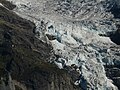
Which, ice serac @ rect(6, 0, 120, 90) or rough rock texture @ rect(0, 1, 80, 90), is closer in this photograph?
rough rock texture @ rect(0, 1, 80, 90)

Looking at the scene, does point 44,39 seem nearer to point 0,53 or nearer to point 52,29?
point 52,29

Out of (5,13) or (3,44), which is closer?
(3,44)

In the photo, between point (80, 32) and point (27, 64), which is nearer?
point (27, 64)

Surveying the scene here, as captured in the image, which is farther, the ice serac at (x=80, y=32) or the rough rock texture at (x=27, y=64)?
the ice serac at (x=80, y=32)

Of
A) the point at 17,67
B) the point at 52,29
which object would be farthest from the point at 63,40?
the point at 17,67
